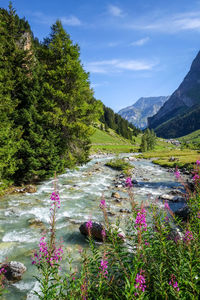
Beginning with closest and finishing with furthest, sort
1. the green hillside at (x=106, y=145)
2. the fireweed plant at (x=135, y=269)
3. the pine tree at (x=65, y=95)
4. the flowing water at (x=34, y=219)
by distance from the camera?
the fireweed plant at (x=135, y=269) < the flowing water at (x=34, y=219) < the pine tree at (x=65, y=95) < the green hillside at (x=106, y=145)

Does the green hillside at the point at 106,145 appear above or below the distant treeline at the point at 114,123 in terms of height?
below

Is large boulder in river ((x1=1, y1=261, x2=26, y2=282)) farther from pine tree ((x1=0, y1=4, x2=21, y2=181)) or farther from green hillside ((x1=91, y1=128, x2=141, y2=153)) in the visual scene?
green hillside ((x1=91, y1=128, x2=141, y2=153))

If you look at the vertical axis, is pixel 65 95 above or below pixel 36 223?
above

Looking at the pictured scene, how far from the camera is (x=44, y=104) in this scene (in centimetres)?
1842

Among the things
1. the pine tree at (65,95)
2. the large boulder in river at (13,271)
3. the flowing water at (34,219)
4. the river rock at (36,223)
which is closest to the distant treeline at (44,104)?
the pine tree at (65,95)

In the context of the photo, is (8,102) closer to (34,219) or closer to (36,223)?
(34,219)

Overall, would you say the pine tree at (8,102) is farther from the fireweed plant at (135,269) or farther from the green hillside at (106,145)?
the green hillside at (106,145)

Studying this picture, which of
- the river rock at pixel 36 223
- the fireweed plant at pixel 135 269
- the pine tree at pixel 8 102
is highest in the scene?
the pine tree at pixel 8 102

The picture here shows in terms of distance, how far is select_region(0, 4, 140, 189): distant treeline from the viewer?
16797 mm

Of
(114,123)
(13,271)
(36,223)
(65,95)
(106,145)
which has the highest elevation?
(114,123)

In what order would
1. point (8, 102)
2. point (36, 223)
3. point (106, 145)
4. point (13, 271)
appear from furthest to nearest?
1. point (106, 145)
2. point (8, 102)
3. point (36, 223)
4. point (13, 271)

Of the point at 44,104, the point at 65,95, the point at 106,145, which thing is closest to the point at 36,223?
the point at 44,104

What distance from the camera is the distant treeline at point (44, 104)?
1680 cm

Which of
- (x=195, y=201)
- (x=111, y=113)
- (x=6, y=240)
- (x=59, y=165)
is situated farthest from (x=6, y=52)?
(x=111, y=113)
